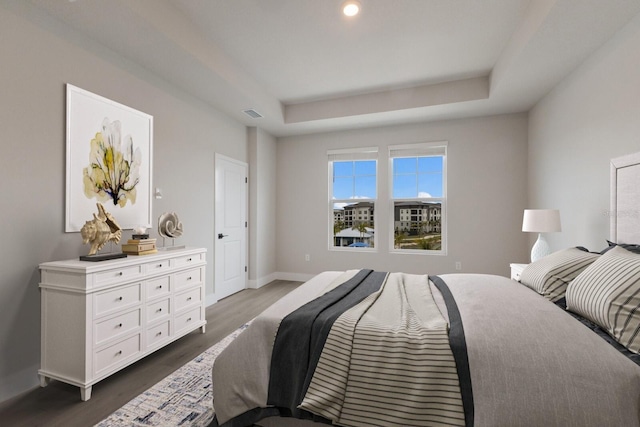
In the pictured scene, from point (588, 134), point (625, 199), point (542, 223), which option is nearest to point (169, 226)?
point (542, 223)

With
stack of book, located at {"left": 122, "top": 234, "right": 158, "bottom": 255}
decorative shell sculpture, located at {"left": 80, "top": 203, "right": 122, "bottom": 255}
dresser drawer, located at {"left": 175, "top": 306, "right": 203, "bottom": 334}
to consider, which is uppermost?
decorative shell sculpture, located at {"left": 80, "top": 203, "right": 122, "bottom": 255}

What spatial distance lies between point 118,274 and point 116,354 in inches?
22.9

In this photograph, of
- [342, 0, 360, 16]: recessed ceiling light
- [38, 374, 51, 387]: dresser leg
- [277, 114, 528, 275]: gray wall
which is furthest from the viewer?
[277, 114, 528, 275]: gray wall

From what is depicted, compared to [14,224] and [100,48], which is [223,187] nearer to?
[100,48]

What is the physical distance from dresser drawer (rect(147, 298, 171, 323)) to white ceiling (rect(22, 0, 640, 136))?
229 centimetres

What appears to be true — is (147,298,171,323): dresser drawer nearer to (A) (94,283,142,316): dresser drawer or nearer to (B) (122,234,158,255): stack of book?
(A) (94,283,142,316): dresser drawer

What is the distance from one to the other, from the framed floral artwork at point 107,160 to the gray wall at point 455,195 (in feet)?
9.01

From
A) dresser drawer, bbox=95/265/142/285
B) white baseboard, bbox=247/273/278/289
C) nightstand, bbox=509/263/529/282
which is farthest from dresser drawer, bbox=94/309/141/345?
nightstand, bbox=509/263/529/282

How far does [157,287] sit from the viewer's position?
2.51 metres

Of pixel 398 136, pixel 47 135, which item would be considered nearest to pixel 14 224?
pixel 47 135

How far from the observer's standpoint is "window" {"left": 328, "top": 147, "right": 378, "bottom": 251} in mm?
5094

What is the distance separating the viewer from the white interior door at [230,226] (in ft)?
13.7

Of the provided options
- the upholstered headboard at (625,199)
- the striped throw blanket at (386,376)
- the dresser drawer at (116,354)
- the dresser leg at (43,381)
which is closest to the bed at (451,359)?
the striped throw blanket at (386,376)

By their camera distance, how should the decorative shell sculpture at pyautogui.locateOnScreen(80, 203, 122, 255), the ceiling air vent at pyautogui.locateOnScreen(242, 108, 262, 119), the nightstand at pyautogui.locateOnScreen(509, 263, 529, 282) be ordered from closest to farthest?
1. the decorative shell sculpture at pyautogui.locateOnScreen(80, 203, 122, 255)
2. the nightstand at pyautogui.locateOnScreen(509, 263, 529, 282)
3. the ceiling air vent at pyautogui.locateOnScreen(242, 108, 262, 119)
